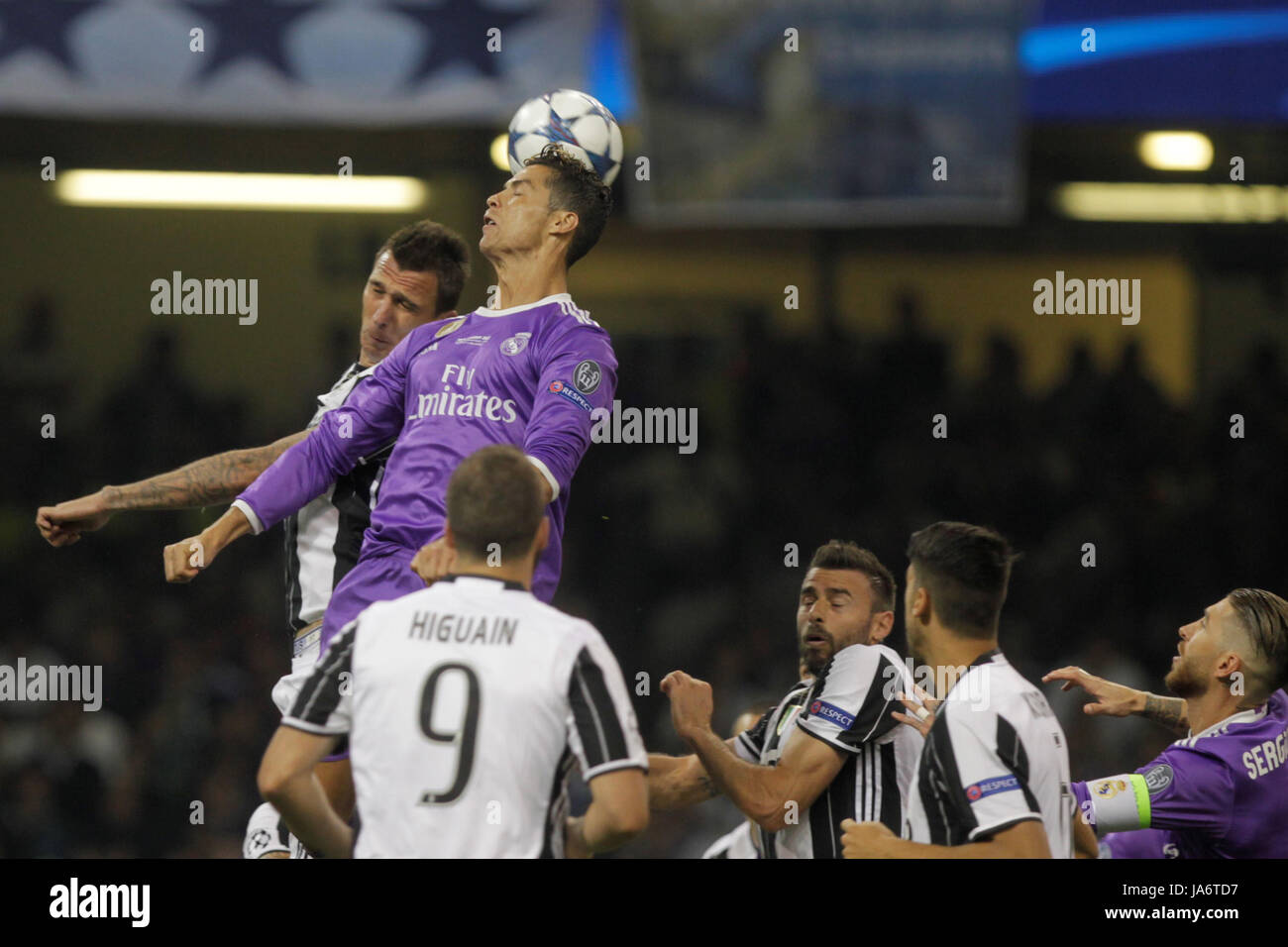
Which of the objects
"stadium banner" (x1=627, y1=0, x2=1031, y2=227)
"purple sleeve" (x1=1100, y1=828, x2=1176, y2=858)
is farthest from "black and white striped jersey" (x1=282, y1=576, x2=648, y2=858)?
"stadium banner" (x1=627, y1=0, x2=1031, y2=227)

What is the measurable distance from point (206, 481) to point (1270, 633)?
334 centimetres

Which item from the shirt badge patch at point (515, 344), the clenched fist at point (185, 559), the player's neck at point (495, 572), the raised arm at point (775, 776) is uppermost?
the shirt badge patch at point (515, 344)

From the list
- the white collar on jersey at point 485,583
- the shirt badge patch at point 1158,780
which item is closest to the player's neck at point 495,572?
the white collar on jersey at point 485,583

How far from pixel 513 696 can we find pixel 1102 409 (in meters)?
9.45

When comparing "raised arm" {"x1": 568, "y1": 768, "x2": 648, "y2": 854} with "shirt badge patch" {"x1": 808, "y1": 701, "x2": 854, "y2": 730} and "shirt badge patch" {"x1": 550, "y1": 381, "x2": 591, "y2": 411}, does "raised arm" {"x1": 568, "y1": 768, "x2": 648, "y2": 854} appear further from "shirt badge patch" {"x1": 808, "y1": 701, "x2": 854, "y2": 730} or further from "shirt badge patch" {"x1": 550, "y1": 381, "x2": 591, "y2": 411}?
"shirt badge patch" {"x1": 808, "y1": 701, "x2": 854, "y2": 730}

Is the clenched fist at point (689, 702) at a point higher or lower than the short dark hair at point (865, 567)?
lower

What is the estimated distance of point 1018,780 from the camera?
374 cm

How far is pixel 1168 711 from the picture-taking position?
520 cm

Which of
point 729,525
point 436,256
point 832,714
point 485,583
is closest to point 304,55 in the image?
point 729,525

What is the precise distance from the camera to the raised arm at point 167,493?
4.45 m

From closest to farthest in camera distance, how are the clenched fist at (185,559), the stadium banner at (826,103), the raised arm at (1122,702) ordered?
the clenched fist at (185,559) < the raised arm at (1122,702) < the stadium banner at (826,103)

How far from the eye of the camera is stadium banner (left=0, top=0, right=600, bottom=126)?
33.1 ft

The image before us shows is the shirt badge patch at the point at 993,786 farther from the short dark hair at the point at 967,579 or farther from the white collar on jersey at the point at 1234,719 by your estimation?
the white collar on jersey at the point at 1234,719

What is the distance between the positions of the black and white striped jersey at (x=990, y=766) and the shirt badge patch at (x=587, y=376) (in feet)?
4.07
